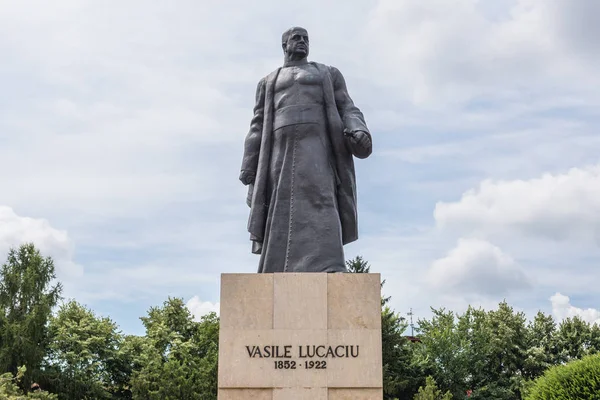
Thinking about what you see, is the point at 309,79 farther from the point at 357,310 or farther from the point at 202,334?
the point at 202,334

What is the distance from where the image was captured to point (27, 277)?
38.7 meters

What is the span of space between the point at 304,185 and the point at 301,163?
0.35 metres

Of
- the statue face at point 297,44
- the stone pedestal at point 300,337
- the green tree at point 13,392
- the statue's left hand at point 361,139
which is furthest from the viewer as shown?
the green tree at point 13,392

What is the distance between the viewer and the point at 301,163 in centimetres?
1187

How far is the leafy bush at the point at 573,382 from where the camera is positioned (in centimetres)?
2175

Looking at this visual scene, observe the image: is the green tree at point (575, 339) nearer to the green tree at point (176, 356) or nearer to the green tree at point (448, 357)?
the green tree at point (448, 357)

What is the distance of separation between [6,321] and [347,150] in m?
29.3

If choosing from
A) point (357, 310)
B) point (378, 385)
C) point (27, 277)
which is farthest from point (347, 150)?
point (27, 277)

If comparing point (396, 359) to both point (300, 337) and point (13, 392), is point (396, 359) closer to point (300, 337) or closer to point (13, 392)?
point (13, 392)

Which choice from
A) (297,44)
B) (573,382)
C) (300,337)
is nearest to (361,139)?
(297,44)

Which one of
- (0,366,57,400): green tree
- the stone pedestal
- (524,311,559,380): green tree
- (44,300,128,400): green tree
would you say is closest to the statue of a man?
the stone pedestal

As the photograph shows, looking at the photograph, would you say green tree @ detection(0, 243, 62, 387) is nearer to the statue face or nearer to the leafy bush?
the leafy bush

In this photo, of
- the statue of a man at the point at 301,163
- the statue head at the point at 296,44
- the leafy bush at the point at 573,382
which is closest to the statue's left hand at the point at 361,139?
the statue of a man at the point at 301,163

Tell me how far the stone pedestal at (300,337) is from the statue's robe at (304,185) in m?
0.68
